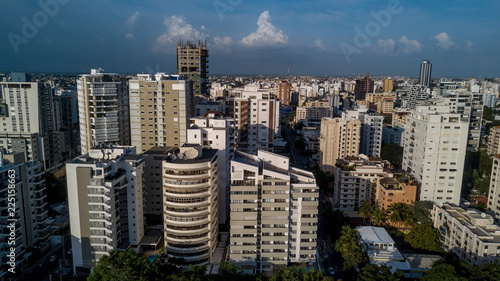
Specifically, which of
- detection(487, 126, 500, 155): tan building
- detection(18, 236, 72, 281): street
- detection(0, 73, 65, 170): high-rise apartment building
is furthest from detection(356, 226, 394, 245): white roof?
detection(0, 73, 65, 170): high-rise apartment building

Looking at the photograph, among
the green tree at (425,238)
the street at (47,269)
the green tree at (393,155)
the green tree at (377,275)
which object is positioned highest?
the green tree at (393,155)

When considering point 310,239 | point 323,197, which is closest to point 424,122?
point 323,197

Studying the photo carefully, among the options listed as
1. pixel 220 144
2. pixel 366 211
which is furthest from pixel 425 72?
pixel 220 144

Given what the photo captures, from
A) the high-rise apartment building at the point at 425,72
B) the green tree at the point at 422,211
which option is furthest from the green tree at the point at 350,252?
the high-rise apartment building at the point at 425,72

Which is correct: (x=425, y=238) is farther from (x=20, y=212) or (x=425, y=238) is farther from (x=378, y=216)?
(x=20, y=212)

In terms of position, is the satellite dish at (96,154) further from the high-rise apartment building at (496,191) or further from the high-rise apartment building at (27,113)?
the high-rise apartment building at (496,191)

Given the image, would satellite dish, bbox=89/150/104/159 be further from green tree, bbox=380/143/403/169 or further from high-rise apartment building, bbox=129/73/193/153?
green tree, bbox=380/143/403/169
